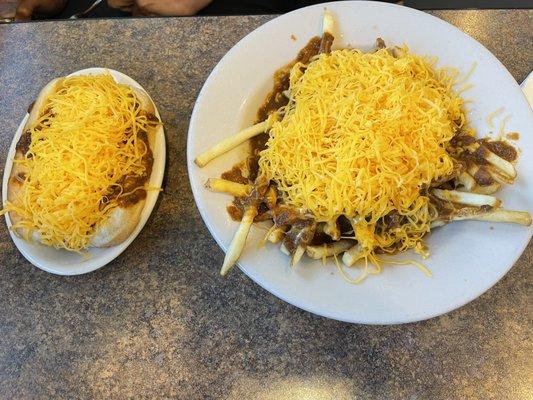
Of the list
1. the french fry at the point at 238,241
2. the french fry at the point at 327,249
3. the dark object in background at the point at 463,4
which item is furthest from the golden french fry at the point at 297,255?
the dark object in background at the point at 463,4

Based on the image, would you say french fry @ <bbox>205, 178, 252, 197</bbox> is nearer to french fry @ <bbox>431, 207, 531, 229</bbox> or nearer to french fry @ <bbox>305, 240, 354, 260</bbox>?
french fry @ <bbox>305, 240, 354, 260</bbox>

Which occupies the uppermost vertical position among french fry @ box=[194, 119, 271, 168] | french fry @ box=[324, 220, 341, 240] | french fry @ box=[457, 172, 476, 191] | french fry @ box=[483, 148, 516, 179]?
french fry @ box=[483, 148, 516, 179]

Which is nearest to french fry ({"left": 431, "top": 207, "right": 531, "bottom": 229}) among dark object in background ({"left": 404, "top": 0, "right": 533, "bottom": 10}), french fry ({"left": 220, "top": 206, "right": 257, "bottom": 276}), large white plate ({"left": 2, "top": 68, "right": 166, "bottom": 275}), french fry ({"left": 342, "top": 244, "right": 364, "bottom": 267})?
french fry ({"left": 342, "top": 244, "right": 364, "bottom": 267})

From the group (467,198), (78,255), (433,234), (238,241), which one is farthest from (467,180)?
(78,255)

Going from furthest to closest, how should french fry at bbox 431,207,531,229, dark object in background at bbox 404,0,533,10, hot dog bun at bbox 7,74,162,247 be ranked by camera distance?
dark object in background at bbox 404,0,533,10
hot dog bun at bbox 7,74,162,247
french fry at bbox 431,207,531,229

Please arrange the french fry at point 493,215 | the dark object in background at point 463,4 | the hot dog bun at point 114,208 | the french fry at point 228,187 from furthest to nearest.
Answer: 1. the dark object in background at point 463,4
2. the hot dog bun at point 114,208
3. the french fry at point 228,187
4. the french fry at point 493,215

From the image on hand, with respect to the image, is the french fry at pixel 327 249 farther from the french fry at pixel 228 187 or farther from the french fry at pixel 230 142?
the french fry at pixel 230 142
